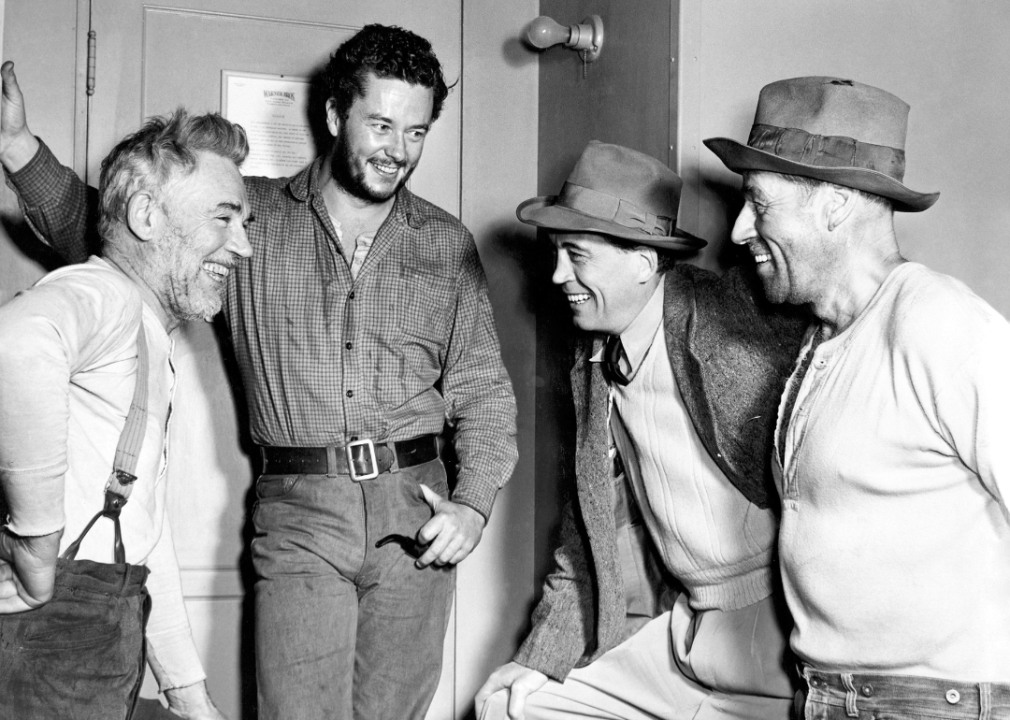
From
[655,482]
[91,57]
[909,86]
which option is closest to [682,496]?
[655,482]

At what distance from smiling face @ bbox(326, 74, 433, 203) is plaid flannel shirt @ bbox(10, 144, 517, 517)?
133 mm

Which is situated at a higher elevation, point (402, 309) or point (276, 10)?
point (276, 10)

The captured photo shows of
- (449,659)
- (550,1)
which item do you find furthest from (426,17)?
(449,659)

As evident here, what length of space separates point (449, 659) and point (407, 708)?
2.58 feet

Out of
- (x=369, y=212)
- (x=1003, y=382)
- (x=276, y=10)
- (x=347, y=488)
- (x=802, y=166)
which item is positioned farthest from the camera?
(x=276, y=10)

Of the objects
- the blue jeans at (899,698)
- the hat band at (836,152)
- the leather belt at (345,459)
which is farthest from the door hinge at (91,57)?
the blue jeans at (899,698)

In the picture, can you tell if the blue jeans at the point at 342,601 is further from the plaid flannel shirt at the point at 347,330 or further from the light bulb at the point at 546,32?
the light bulb at the point at 546,32

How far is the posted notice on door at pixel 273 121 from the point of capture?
3318 millimetres

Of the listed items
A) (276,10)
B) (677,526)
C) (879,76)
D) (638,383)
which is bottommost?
(677,526)

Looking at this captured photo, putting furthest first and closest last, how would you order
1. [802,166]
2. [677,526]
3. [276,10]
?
[276,10]
[677,526]
[802,166]

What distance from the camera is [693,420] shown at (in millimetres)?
2451

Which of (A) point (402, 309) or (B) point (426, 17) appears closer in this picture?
(A) point (402, 309)

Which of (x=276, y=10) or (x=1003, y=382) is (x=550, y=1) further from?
(x=1003, y=382)

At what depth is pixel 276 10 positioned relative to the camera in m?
3.35
